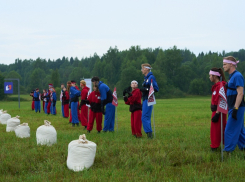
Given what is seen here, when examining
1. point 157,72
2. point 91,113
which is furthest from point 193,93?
point 91,113

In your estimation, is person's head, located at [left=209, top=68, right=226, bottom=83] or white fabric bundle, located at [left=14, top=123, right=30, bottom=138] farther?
white fabric bundle, located at [left=14, top=123, right=30, bottom=138]

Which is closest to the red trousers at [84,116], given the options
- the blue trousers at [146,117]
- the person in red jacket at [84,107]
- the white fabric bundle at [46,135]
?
the person in red jacket at [84,107]

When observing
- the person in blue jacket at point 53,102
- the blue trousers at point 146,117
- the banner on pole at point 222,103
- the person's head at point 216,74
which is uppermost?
the person's head at point 216,74

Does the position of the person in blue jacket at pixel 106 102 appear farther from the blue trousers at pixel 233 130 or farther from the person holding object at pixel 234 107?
the blue trousers at pixel 233 130

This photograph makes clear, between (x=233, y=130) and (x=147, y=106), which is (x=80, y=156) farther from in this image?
(x=147, y=106)

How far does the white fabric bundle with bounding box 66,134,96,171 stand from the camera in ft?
23.7

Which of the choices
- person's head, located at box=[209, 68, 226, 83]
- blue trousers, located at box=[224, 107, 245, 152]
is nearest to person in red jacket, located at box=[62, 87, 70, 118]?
person's head, located at box=[209, 68, 226, 83]

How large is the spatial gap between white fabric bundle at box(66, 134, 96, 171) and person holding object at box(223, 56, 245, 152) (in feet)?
10.4

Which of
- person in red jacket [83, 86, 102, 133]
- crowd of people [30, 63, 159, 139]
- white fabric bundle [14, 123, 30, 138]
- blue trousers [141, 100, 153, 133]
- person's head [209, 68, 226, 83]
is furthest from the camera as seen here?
person in red jacket [83, 86, 102, 133]

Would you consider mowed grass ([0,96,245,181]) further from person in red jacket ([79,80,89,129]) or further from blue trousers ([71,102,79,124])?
blue trousers ([71,102,79,124])

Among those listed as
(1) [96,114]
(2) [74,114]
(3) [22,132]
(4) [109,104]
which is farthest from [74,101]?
(3) [22,132]

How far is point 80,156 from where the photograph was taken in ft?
23.8

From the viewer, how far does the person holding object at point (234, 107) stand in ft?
25.8

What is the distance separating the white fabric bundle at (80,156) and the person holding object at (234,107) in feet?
10.4
